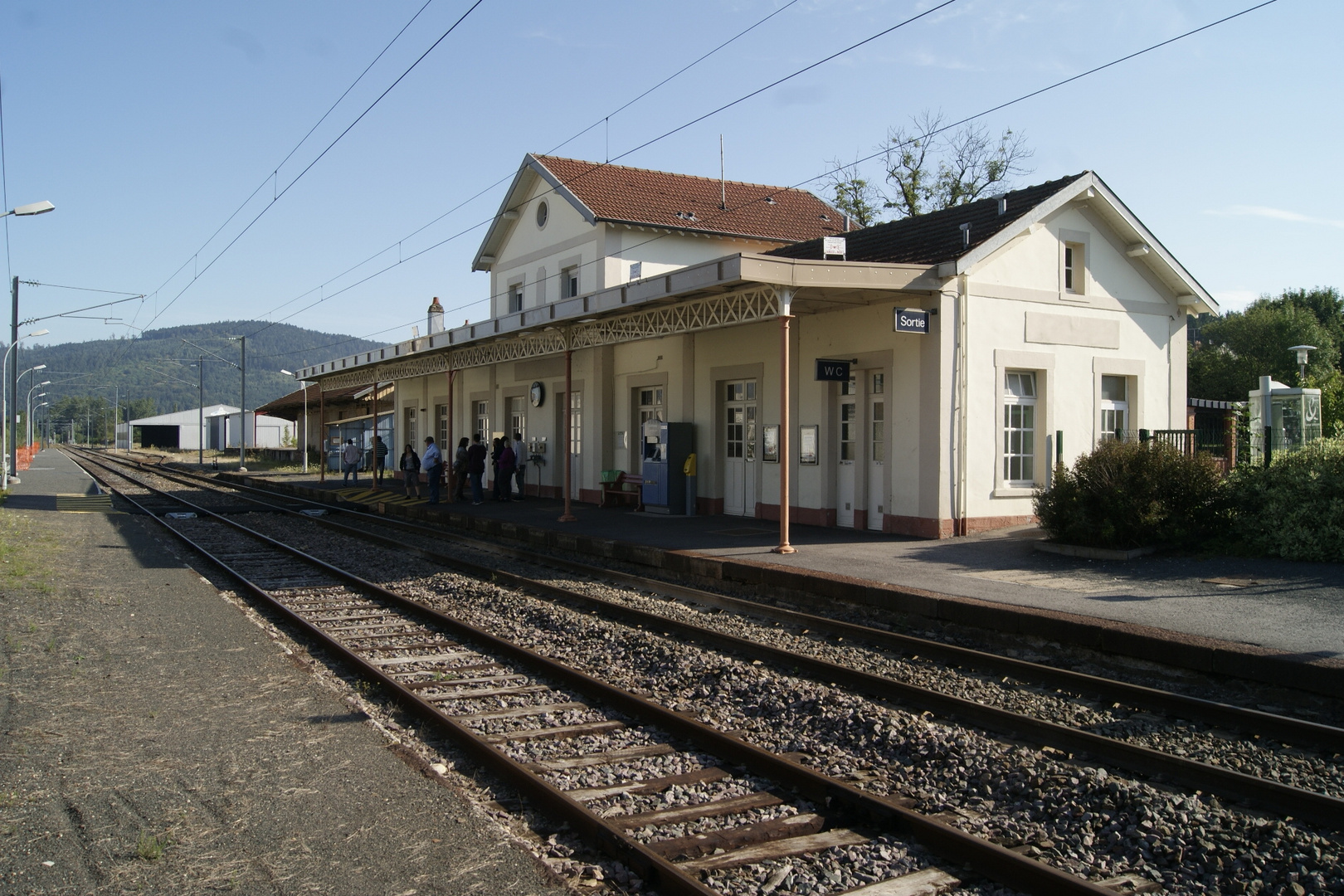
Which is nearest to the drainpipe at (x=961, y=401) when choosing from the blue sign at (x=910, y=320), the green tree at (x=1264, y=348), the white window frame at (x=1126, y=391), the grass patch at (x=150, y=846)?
the blue sign at (x=910, y=320)

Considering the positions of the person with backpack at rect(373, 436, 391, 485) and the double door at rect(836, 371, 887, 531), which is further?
the person with backpack at rect(373, 436, 391, 485)

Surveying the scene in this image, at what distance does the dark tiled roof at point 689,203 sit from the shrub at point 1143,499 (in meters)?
15.7

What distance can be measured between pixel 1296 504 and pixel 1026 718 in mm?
7680

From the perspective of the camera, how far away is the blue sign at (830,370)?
51.8 feet

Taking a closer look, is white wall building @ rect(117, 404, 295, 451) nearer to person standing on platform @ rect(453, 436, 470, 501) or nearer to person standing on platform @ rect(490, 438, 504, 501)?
person standing on platform @ rect(453, 436, 470, 501)

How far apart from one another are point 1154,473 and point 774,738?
28.4 feet

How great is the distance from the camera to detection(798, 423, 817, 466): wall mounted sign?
55.9 ft

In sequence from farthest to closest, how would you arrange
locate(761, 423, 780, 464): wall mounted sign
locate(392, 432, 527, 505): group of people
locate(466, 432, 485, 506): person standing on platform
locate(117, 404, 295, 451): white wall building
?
locate(117, 404, 295, 451): white wall building < locate(466, 432, 485, 506): person standing on platform < locate(392, 432, 527, 505): group of people < locate(761, 423, 780, 464): wall mounted sign

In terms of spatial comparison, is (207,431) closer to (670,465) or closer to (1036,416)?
(670,465)

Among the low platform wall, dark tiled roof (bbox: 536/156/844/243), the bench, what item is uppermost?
dark tiled roof (bbox: 536/156/844/243)

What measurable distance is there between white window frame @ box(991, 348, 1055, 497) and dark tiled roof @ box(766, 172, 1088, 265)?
77.3 inches

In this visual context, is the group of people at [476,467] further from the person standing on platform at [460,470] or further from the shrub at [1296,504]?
the shrub at [1296,504]

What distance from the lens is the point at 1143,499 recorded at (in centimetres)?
1242

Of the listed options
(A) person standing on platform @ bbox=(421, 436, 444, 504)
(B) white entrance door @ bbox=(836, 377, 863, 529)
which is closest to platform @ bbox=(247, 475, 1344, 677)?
(B) white entrance door @ bbox=(836, 377, 863, 529)
